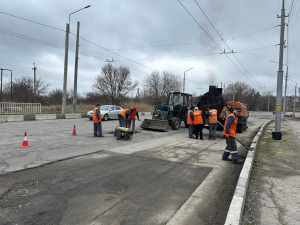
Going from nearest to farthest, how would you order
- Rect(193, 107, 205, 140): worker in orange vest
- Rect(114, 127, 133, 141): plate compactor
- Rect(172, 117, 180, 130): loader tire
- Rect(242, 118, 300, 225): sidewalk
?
Rect(242, 118, 300, 225): sidewalk
Rect(114, 127, 133, 141): plate compactor
Rect(193, 107, 205, 140): worker in orange vest
Rect(172, 117, 180, 130): loader tire

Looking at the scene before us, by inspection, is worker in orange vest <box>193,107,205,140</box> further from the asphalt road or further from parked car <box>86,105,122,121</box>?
parked car <box>86,105,122,121</box>

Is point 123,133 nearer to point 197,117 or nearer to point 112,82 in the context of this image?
point 197,117

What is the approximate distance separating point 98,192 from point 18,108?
20.6 meters

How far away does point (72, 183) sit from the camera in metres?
4.35

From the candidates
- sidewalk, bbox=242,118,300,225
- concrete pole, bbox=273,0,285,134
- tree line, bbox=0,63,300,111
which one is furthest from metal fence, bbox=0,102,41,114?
concrete pole, bbox=273,0,285,134

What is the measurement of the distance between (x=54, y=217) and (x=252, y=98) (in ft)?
336

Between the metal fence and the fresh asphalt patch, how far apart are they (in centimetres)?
1790

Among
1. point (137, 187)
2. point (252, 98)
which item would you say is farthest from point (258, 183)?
point (252, 98)

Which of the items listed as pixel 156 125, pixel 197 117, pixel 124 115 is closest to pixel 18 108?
pixel 156 125

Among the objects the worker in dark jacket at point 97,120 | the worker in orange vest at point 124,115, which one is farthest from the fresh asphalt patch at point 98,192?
the worker in orange vest at point 124,115

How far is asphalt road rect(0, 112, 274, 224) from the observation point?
3201 mm

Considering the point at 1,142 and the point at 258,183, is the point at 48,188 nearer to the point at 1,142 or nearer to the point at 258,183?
the point at 258,183

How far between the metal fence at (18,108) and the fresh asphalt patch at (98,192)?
17.9m

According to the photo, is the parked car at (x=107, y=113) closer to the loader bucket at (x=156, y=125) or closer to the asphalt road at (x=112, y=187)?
the loader bucket at (x=156, y=125)
